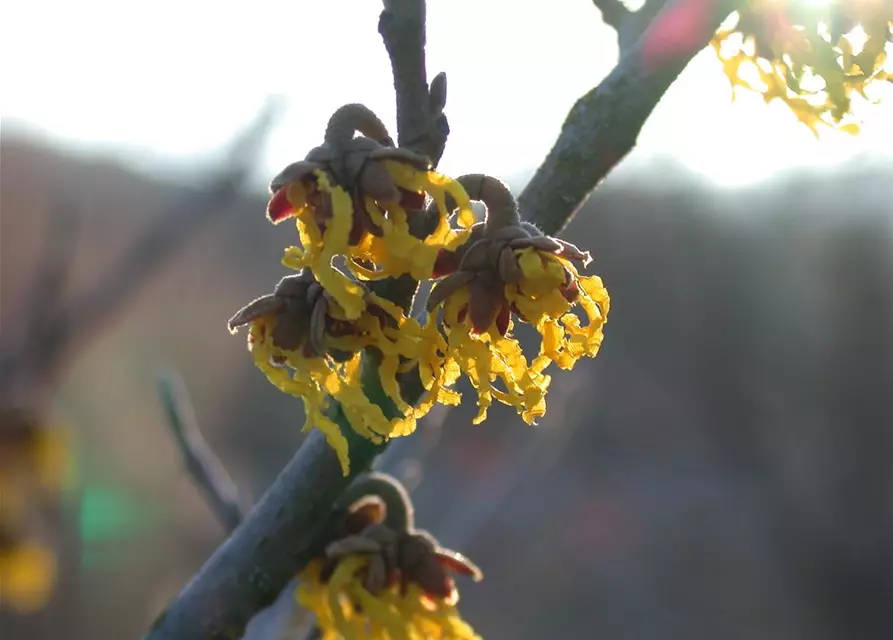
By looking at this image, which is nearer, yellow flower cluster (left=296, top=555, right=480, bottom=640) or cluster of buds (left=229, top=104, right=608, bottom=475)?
cluster of buds (left=229, top=104, right=608, bottom=475)

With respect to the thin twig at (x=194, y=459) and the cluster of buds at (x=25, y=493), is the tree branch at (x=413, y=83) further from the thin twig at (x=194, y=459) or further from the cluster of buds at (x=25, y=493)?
the cluster of buds at (x=25, y=493)

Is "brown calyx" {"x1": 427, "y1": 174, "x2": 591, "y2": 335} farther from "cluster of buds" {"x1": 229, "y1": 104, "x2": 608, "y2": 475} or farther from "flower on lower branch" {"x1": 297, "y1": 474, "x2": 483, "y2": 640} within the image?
"flower on lower branch" {"x1": 297, "y1": 474, "x2": 483, "y2": 640}

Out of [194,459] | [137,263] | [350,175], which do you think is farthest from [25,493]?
[350,175]

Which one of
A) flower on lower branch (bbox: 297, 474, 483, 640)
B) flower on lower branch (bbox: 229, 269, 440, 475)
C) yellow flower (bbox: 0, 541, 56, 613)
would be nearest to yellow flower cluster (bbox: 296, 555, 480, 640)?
flower on lower branch (bbox: 297, 474, 483, 640)

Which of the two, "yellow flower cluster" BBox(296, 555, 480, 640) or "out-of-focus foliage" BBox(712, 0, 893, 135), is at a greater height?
"out-of-focus foliage" BBox(712, 0, 893, 135)

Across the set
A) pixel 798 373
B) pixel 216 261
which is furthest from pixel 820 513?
pixel 216 261

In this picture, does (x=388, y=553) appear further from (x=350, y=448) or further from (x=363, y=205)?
(x=363, y=205)

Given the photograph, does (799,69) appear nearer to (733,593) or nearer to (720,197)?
(733,593)
